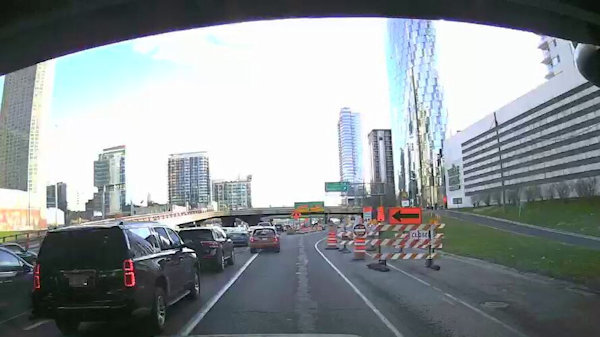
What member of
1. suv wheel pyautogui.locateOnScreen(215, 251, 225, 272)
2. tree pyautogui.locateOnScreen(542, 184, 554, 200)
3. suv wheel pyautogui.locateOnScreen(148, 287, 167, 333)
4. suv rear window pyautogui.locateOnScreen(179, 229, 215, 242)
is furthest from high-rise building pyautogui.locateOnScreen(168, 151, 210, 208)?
suv wheel pyautogui.locateOnScreen(148, 287, 167, 333)

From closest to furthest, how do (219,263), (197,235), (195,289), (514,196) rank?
(195,289)
(219,263)
(197,235)
(514,196)

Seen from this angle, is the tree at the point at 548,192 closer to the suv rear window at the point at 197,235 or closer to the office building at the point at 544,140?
the office building at the point at 544,140

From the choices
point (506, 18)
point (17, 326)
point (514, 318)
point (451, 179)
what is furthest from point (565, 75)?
point (17, 326)

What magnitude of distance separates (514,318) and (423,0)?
6.78 metres

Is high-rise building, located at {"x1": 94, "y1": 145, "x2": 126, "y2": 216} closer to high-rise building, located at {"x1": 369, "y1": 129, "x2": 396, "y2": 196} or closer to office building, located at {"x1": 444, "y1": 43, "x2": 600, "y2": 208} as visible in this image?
office building, located at {"x1": 444, "y1": 43, "x2": 600, "y2": 208}

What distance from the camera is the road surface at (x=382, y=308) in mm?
8594

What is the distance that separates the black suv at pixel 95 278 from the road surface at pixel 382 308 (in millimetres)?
630

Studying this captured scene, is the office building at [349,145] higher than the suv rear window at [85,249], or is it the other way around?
the office building at [349,145]

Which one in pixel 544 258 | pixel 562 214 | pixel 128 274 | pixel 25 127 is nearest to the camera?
pixel 128 274

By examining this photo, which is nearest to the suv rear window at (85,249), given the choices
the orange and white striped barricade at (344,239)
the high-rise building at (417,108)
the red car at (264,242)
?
the red car at (264,242)

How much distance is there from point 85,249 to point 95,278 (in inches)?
20.8

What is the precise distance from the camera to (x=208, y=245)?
19.4 metres

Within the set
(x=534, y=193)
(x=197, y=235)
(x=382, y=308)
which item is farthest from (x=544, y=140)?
(x=382, y=308)

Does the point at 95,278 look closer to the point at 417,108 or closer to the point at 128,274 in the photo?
the point at 128,274
